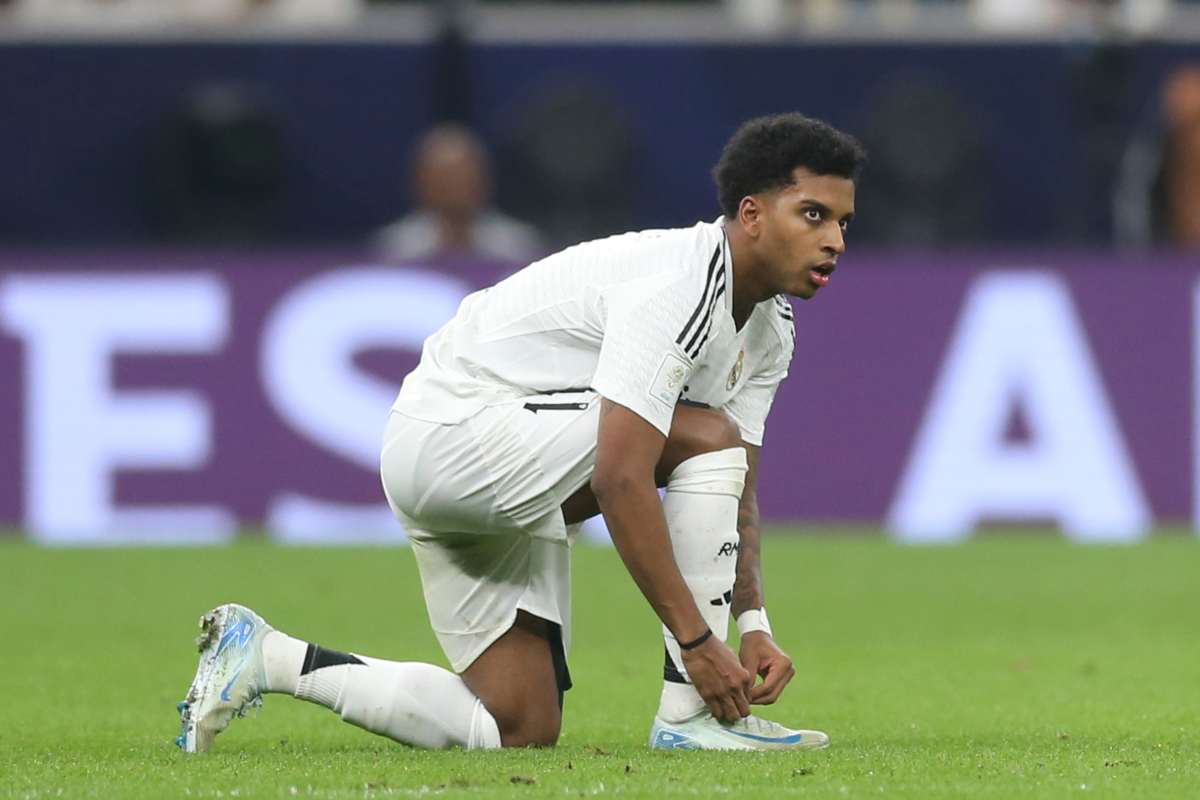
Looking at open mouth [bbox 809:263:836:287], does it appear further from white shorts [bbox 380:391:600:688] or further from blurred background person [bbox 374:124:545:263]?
blurred background person [bbox 374:124:545:263]

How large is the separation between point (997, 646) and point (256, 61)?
660cm

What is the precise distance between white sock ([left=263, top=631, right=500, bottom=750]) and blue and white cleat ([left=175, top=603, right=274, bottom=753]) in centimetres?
4

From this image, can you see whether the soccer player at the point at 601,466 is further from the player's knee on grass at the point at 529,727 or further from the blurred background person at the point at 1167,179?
the blurred background person at the point at 1167,179

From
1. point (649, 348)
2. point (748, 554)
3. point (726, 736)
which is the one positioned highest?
point (649, 348)

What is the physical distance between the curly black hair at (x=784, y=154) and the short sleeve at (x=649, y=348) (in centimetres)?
29

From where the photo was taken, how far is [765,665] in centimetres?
556

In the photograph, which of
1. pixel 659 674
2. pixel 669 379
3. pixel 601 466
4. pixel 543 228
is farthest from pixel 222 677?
pixel 543 228

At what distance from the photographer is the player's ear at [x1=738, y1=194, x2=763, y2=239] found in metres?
5.52

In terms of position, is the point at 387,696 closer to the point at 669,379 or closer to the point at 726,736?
the point at 726,736

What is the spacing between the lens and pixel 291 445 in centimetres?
1213

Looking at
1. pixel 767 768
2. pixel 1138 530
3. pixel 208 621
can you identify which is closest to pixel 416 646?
pixel 208 621

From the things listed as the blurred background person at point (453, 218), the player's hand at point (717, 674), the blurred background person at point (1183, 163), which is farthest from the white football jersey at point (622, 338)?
the blurred background person at point (1183, 163)

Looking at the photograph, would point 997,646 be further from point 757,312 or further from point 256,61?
point 256,61

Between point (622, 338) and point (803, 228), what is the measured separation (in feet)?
1.65
